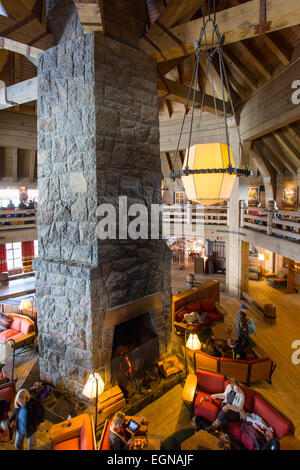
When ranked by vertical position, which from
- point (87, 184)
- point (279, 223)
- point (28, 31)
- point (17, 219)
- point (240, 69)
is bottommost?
point (279, 223)

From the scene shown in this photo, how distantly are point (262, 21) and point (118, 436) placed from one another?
6982mm

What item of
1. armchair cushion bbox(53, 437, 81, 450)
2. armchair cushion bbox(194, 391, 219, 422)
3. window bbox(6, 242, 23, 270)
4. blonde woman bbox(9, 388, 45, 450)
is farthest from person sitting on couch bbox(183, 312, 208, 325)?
window bbox(6, 242, 23, 270)

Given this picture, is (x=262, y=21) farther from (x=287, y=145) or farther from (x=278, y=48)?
(x=287, y=145)

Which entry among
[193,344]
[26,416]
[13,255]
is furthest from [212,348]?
[13,255]

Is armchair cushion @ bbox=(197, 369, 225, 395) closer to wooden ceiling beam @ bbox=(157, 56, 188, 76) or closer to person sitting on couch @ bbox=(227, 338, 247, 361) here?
person sitting on couch @ bbox=(227, 338, 247, 361)

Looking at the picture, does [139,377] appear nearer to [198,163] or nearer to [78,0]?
[198,163]

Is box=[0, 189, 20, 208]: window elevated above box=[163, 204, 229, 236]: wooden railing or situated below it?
above

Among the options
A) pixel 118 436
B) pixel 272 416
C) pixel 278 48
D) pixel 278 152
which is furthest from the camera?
pixel 278 152

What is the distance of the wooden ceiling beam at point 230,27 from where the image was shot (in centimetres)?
437

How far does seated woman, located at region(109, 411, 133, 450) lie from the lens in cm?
375

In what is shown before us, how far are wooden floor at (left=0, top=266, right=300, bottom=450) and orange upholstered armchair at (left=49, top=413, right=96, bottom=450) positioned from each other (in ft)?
1.67

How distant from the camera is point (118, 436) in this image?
3785mm
